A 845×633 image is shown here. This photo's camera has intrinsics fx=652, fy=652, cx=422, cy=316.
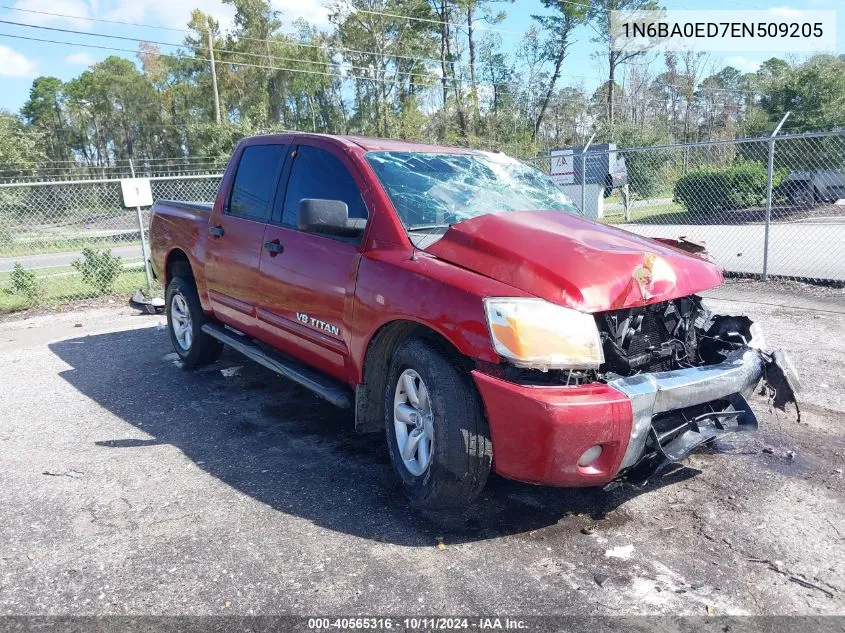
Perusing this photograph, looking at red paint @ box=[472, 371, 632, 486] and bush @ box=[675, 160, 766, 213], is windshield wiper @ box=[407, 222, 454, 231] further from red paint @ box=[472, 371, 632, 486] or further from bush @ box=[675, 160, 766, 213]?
bush @ box=[675, 160, 766, 213]

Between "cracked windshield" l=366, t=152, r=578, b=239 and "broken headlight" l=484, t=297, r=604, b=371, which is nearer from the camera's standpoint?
"broken headlight" l=484, t=297, r=604, b=371

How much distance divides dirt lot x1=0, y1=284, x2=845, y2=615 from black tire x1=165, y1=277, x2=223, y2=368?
0.88m

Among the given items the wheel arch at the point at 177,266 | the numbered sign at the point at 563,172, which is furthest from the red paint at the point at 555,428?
the numbered sign at the point at 563,172

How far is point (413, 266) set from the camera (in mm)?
3291

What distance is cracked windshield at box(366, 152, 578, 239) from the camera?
12.3 feet

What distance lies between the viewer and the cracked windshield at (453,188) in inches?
147

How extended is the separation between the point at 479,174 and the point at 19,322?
778 cm

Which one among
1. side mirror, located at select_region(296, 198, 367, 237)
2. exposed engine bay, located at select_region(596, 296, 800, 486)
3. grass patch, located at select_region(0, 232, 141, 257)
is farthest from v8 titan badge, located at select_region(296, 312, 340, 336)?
grass patch, located at select_region(0, 232, 141, 257)

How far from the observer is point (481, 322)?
9.48 feet

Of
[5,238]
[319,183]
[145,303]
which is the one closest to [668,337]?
[319,183]

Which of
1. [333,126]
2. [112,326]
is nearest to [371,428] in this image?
[112,326]

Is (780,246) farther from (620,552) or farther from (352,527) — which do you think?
(352,527)

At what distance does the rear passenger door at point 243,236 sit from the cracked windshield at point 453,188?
111 cm

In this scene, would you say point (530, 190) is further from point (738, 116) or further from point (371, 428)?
point (738, 116)
